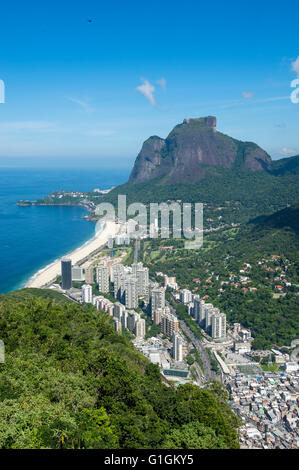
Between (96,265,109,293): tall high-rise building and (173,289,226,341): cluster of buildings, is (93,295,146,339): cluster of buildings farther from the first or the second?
(173,289,226,341): cluster of buildings

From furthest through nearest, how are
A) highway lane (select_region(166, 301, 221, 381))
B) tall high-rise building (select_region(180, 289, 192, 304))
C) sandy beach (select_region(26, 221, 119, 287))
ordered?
sandy beach (select_region(26, 221, 119, 287)), tall high-rise building (select_region(180, 289, 192, 304)), highway lane (select_region(166, 301, 221, 381))

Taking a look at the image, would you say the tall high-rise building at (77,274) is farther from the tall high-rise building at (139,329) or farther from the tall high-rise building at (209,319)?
the tall high-rise building at (209,319)

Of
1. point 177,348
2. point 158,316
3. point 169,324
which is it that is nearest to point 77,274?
point 158,316

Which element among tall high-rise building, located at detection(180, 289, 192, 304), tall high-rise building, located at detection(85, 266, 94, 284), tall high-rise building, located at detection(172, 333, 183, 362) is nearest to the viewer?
tall high-rise building, located at detection(172, 333, 183, 362)

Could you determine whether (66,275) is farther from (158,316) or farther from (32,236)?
(32,236)

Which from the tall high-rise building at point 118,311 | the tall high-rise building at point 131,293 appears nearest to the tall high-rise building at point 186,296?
the tall high-rise building at point 131,293

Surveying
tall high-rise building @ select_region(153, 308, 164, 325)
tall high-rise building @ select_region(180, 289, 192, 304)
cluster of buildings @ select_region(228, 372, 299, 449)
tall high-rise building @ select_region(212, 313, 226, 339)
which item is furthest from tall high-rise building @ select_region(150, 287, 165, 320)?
cluster of buildings @ select_region(228, 372, 299, 449)

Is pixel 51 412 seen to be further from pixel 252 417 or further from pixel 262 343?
pixel 262 343
